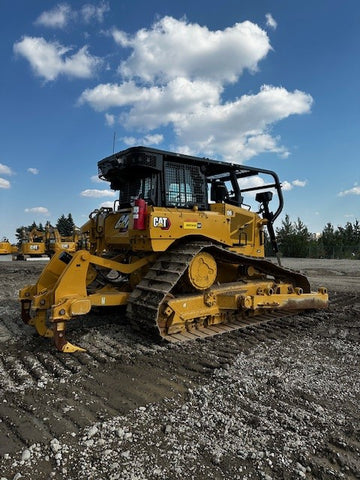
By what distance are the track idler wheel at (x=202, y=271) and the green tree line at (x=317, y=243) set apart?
26628mm

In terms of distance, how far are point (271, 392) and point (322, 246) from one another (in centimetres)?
3476

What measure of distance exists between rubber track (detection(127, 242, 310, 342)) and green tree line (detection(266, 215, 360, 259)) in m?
26.2

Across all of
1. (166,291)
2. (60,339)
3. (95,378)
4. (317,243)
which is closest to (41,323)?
(60,339)

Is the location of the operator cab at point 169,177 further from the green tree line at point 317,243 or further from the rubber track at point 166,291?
the green tree line at point 317,243

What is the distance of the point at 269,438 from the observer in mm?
2844

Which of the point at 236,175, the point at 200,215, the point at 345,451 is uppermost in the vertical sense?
the point at 236,175

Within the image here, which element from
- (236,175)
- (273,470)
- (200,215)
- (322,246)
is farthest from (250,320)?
(322,246)

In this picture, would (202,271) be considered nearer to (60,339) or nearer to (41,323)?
(60,339)

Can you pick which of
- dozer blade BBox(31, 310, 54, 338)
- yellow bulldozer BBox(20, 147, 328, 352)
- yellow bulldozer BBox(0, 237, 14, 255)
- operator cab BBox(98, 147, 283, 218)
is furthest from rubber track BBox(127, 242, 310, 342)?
yellow bulldozer BBox(0, 237, 14, 255)

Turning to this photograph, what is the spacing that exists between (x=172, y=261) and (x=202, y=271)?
56 centimetres

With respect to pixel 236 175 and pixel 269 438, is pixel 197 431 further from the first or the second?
pixel 236 175

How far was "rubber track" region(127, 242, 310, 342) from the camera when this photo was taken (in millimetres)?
4973

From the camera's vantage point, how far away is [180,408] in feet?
10.9

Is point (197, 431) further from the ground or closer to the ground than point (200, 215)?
closer to the ground
